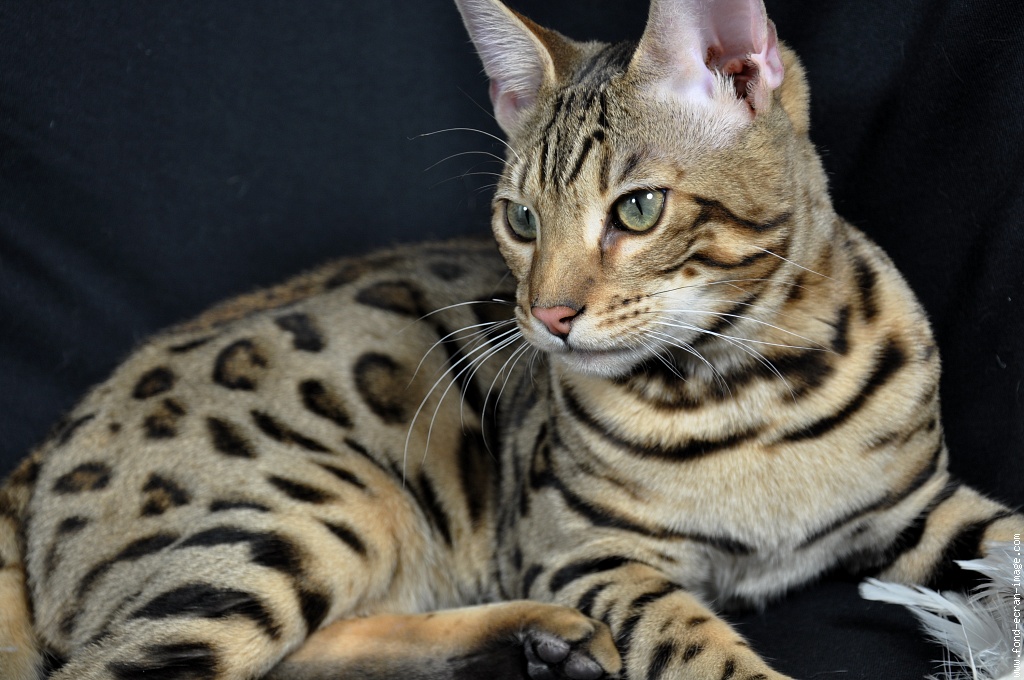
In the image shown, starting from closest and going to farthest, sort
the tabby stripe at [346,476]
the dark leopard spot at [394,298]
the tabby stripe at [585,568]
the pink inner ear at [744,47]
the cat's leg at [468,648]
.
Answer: the pink inner ear at [744,47], the cat's leg at [468,648], the tabby stripe at [585,568], the tabby stripe at [346,476], the dark leopard spot at [394,298]

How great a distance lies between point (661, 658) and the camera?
158cm

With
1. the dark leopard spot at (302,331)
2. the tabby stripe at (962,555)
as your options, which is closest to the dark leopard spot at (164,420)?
the dark leopard spot at (302,331)

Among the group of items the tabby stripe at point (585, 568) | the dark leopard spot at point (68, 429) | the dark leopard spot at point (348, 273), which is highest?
the dark leopard spot at point (348, 273)

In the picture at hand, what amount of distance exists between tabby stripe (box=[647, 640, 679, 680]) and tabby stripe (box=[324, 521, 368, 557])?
0.50 meters

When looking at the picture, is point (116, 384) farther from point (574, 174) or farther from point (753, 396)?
point (753, 396)

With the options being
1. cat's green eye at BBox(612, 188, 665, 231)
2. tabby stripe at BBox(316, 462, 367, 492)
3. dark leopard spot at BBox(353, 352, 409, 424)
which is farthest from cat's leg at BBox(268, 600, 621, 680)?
cat's green eye at BBox(612, 188, 665, 231)

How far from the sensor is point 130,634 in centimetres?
158

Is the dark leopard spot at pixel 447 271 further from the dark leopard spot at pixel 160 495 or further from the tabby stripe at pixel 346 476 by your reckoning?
the dark leopard spot at pixel 160 495

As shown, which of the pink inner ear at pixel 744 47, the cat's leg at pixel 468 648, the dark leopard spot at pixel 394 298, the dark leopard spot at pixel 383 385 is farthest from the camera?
the dark leopard spot at pixel 394 298

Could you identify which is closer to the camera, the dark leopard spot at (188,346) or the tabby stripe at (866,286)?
the tabby stripe at (866,286)

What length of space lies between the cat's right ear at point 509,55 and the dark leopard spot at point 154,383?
0.73 m

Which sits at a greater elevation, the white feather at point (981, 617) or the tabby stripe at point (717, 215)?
the tabby stripe at point (717, 215)

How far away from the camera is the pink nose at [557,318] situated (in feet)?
4.96

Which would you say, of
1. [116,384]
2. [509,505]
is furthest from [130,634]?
[509,505]
